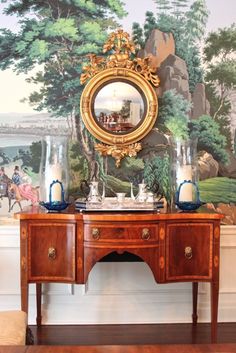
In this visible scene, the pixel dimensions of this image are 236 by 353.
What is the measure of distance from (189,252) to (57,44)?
5.74ft

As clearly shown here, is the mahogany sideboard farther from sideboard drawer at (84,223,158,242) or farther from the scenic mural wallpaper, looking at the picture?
the scenic mural wallpaper

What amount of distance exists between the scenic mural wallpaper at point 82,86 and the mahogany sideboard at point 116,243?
0.59 m

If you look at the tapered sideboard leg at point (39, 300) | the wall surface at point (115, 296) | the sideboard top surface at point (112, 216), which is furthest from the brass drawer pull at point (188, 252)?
the tapered sideboard leg at point (39, 300)

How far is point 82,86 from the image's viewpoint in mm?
3414

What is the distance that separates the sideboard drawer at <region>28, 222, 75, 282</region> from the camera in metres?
2.80

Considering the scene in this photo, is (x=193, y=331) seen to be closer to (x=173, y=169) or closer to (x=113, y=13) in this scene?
(x=173, y=169)

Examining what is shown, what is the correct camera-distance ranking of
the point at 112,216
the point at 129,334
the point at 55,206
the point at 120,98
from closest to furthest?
the point at 112,216, the point at 55,206, the point at 129,334, the point at 120,98

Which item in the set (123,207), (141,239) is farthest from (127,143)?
(141,239)

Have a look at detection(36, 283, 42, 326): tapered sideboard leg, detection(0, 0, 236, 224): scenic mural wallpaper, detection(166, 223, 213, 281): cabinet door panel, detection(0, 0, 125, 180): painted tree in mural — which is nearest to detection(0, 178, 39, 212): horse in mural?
detection(0, 0, 236, 224): scenic mural wallpaper

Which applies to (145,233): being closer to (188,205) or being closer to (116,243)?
(116,243)

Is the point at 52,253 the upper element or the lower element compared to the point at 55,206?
lower

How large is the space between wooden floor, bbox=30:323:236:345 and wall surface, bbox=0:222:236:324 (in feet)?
0.25

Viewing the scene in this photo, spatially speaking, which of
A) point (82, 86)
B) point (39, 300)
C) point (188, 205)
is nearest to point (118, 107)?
point (82, 86)

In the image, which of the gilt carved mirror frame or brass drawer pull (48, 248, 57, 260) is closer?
brass drawer pull (48, 248, 57, 260)
